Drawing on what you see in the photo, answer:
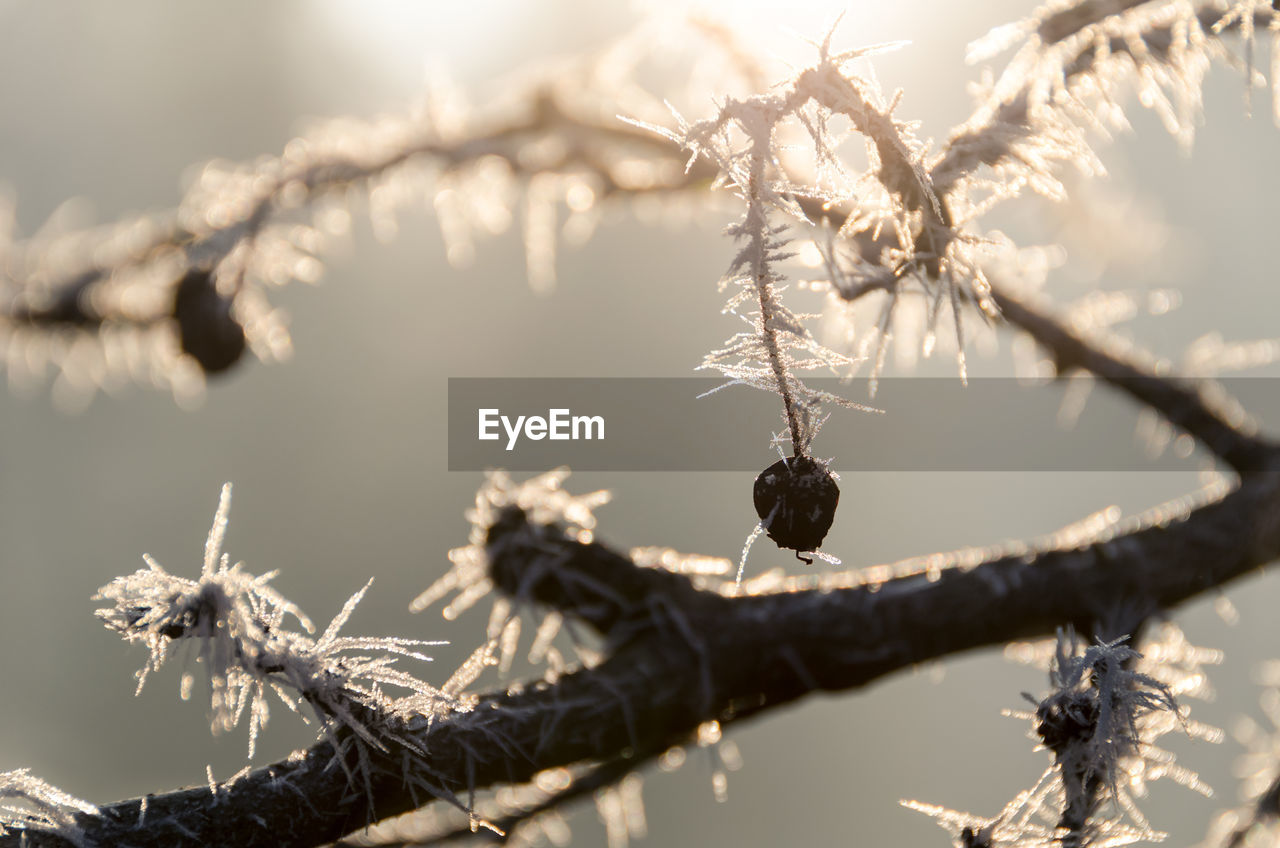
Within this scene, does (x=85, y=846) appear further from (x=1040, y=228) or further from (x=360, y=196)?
(x=1040, y=228)

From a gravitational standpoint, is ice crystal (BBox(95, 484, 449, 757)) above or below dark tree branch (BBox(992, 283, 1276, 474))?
below

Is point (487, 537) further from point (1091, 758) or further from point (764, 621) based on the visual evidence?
point (1091, 758)

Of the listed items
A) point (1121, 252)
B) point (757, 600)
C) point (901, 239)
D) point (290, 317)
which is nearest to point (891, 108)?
point (901, 239)

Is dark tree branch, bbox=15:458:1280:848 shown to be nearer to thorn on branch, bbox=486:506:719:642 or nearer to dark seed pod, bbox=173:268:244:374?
thorn on branch, bbox=486:506:719:642

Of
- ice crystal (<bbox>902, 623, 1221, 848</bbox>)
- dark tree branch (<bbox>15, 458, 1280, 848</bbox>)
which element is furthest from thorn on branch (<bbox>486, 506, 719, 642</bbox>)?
ice crystal (<bbox>902, 623, 1221, 848</bbox>)

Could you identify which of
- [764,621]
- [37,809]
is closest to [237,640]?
[37,809]

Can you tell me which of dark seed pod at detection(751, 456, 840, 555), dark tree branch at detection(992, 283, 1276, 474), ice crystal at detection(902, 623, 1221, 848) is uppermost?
dark tree branch at detection(992, 283, 1276, 474)
